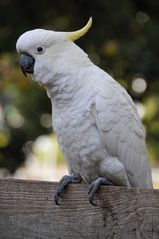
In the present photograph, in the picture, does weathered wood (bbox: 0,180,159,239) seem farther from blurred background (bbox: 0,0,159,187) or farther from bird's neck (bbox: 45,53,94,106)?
blurred background (bbox: 0,0,159,187)

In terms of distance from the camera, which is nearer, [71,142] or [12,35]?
[71,142]

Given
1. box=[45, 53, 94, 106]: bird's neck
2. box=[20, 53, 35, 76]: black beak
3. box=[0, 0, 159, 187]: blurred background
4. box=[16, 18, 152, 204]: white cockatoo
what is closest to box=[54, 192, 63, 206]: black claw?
box=[16, 18, 152, 204]: white cockatoo

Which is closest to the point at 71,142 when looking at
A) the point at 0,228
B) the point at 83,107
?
the point at 83,107

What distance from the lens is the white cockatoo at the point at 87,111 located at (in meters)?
2.05

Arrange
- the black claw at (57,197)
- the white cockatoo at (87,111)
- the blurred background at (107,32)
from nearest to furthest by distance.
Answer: the black claw at (57,197), the white cockatoo at (87,111), the blurred background at (107,32)

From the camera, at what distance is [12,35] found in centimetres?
367

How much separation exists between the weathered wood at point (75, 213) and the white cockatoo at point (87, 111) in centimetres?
37

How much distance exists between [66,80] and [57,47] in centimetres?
13

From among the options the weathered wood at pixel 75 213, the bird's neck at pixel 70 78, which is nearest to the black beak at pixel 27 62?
the bird's neck at pixel 70 78

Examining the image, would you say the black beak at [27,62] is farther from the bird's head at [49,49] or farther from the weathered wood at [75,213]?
the weathered wood at [75,213]

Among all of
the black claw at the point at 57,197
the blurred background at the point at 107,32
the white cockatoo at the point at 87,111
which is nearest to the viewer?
the black claw at the point at 57,197

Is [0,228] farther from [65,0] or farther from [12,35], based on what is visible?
[65,0]

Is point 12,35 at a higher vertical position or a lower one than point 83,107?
lower

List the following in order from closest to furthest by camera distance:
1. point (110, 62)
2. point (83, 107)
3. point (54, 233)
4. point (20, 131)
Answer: point (54, 233)
point (83, 107)
point (110, 62)
point (20, 131)
